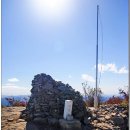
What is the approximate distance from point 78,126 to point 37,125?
0.44 metres

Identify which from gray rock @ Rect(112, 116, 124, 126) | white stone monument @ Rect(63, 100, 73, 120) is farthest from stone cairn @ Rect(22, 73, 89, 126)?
gray rock @ Rect(112, 116, 124, 126)

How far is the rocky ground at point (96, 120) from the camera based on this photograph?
322 centimetres

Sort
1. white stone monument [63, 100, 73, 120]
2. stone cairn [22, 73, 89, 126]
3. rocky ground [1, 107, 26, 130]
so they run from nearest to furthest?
1. rocky ground [1, 107, 26, 130]
2. white stone monument [63, 100, 73, 120]
3. stone cairn [22, 73, 89, 126]

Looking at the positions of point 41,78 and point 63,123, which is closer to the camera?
point 63,123

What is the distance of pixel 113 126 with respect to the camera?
349 cm

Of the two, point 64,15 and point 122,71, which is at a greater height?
point 64,15

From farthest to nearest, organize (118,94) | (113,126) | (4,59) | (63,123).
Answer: (118,94) → (113,126) → (63,123) → (4,59)

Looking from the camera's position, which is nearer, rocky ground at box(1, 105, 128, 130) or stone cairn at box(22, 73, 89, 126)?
rocky ground at box(1, 105, 128, 130)

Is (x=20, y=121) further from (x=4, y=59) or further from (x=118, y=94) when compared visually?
(x=118, y=94)

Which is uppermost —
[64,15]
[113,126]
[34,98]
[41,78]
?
[64,15]

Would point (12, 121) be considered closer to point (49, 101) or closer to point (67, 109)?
point (49, 101)

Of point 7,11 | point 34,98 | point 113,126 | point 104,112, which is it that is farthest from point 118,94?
point 7,11

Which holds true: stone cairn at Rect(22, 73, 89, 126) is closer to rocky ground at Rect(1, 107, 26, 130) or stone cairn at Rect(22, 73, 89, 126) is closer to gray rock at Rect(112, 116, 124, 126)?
rocky ground at Rect(1, 107, 26, 130)

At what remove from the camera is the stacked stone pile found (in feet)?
11.4
